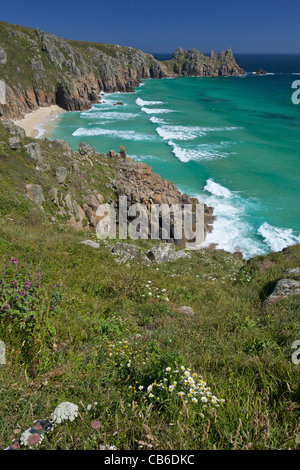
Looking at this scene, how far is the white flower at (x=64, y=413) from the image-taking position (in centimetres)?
288

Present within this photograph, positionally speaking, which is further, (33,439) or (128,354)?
(128,354)

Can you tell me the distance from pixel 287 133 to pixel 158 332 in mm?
62397

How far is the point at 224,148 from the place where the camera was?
4953cm

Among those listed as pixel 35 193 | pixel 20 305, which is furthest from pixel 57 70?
pixel 20 305

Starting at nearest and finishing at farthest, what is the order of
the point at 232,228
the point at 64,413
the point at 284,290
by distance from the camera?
1. the point at 64,413
2. the point at 284,290
3. the point at 232,228

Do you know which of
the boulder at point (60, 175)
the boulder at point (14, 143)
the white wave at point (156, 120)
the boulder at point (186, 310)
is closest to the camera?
the boulder at point (186, 310)

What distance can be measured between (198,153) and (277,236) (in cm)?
2558

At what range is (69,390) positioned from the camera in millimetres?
3613

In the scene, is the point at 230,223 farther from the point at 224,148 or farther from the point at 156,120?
the point at 156,120

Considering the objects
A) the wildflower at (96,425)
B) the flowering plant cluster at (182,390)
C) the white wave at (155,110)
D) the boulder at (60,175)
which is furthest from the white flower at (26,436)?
the white wave at (155,110)

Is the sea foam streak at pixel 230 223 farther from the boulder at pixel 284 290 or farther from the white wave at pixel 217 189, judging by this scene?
the boulder at pixel 284 290

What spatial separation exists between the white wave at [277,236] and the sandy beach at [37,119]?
145 feet

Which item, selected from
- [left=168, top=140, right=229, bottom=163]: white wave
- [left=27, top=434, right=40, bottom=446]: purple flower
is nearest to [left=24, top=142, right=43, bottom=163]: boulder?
[left=27, top=434, right=40, bottom=446]: purple flower

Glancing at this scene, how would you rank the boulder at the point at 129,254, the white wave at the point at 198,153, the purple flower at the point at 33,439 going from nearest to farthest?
the purple flower at the point at 33,439 < the boulder at the point at 129,254 < the white wave at the point at 198,153
